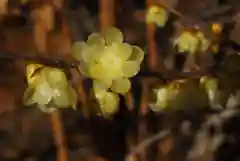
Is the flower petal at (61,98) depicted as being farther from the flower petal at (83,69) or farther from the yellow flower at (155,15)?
the yellow flower at (155,15)

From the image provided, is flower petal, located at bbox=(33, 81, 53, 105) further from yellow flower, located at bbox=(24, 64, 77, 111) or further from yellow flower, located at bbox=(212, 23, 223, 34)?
yellow flower, located at bbox=(212, 23, 223, 34)

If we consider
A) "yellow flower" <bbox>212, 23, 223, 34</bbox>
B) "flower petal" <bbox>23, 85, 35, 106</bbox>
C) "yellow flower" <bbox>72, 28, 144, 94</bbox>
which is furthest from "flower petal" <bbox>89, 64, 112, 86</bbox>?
"yellow flower" <bbox>212, 23, 223, 34</bbox>

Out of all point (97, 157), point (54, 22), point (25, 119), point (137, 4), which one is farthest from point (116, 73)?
point (25, 119)

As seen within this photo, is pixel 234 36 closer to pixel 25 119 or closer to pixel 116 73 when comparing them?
pixel 116 73

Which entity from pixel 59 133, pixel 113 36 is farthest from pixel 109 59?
pixel 59 133

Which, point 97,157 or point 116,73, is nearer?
point 116,73

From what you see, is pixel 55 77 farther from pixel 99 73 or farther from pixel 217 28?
pixel 217 28
